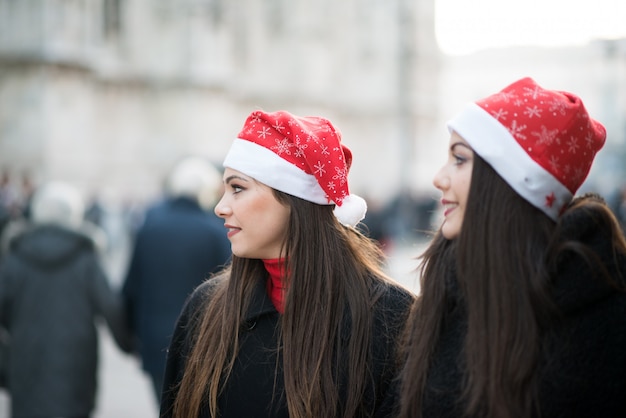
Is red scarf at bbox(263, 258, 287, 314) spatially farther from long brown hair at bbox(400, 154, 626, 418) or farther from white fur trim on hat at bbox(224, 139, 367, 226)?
long brown hair at bbox(400, 154, 626, 418)

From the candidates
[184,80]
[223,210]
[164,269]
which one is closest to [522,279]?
[223,210]

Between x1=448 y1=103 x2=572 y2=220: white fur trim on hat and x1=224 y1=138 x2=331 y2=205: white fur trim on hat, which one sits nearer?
x1=448 y1=103 x2=572 y2=220: white fur trim on hat

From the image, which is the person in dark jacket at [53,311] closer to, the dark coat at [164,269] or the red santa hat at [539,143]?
the dark coat at [164,269]

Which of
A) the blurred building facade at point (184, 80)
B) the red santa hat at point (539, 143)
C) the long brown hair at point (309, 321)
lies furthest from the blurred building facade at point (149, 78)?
the red santa hat at point (539, 143)

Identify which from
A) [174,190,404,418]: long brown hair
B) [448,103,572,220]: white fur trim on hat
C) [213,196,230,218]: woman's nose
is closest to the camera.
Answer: [448,103,572,220]: white fur trim on hat

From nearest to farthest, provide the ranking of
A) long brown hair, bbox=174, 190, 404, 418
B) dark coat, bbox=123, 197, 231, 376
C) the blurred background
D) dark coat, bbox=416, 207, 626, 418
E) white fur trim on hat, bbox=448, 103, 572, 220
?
dark coat, bbox=416, 207, 626, 418 < white fur trim on hat, bbox=448, 103, 572, 220 < long brown hair, bbox=174, 190, 404, 418 < dark coat, bbox=123, 197, 231, 376 < the blurred background

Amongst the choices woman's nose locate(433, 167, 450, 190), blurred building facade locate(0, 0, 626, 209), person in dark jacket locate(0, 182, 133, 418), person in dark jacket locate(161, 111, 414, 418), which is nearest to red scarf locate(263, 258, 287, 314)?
person in dark jacket locate(161, 111, 414, 418)

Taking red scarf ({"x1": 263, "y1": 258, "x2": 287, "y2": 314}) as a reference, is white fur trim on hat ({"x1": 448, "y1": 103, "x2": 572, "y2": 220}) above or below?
above

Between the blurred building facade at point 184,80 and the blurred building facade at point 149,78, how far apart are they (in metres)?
0.03

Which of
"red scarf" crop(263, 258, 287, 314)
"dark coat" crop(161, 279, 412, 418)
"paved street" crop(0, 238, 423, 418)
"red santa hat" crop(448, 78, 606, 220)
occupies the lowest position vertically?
"paved street" crop(0, 238, 423, 418)

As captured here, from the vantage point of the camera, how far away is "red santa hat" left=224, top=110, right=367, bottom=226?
2.96 meters

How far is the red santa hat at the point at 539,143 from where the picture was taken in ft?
7.58

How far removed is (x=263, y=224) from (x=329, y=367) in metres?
0.52

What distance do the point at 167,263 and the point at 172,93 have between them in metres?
18.3
